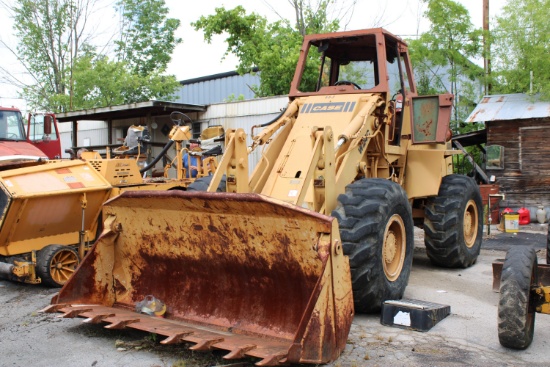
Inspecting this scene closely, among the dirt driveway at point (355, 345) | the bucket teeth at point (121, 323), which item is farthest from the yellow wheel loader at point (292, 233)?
the dirt driveway at point (355, 345)

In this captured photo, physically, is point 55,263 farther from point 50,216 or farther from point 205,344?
point 205,344

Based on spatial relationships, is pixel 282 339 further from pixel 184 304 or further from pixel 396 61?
pixel 396 61

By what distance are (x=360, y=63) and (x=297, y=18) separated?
516 inches

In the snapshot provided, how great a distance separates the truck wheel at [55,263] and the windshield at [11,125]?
4.15m

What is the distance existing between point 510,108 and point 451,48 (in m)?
2.93

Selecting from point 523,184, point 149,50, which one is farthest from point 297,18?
point 149,50

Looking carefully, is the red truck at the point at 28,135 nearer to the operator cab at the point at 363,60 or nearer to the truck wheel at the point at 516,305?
the operator cab at the point at 363,60

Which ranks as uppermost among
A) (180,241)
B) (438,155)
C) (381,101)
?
(381,101)

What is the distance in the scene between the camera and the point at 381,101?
6832mm

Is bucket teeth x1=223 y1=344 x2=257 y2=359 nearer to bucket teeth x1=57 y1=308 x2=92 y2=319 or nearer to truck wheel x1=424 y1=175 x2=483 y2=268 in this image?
bucket teeth x1=57 y1=308 x2=92 y2=319

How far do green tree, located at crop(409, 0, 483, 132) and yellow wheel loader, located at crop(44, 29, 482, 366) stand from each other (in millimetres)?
11102

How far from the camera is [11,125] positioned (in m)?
11.1

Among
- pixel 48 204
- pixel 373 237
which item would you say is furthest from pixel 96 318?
pixel 48 204

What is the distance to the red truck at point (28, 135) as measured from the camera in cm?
1052
